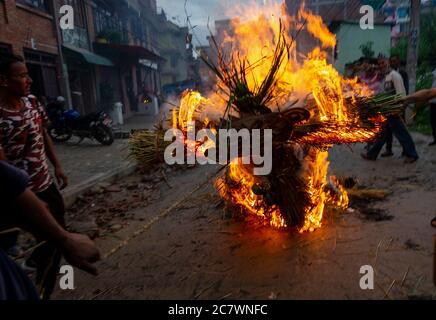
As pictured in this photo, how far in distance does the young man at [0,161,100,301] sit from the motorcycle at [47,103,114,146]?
9554 mm

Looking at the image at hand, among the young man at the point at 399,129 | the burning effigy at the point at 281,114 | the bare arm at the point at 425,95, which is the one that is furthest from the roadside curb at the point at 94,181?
the young man at the point at 399,129

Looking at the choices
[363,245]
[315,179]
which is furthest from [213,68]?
[363,245]

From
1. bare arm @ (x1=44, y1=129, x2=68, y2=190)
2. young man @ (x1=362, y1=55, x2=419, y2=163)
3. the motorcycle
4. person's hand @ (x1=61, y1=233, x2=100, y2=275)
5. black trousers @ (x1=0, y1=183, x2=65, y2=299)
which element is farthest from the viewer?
the motorcycle

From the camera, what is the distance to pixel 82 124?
1046 cm

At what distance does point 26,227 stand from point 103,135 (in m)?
9.53

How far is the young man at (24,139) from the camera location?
8.23 ft

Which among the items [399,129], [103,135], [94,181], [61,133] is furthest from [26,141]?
[61,133]

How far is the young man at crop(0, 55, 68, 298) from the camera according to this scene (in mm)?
2508

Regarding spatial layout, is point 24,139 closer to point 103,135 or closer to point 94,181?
point 94,181

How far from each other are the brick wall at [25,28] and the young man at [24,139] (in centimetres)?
951

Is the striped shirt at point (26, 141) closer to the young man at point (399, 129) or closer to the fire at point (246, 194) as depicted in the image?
the fire at point (246, 194)

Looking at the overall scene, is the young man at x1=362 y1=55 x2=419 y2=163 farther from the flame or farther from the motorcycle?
the motorcycle

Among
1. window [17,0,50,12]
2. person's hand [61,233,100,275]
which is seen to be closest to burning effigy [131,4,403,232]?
person's hand [61,233,100,275]

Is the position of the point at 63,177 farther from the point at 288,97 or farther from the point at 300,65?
the point at 300,65
